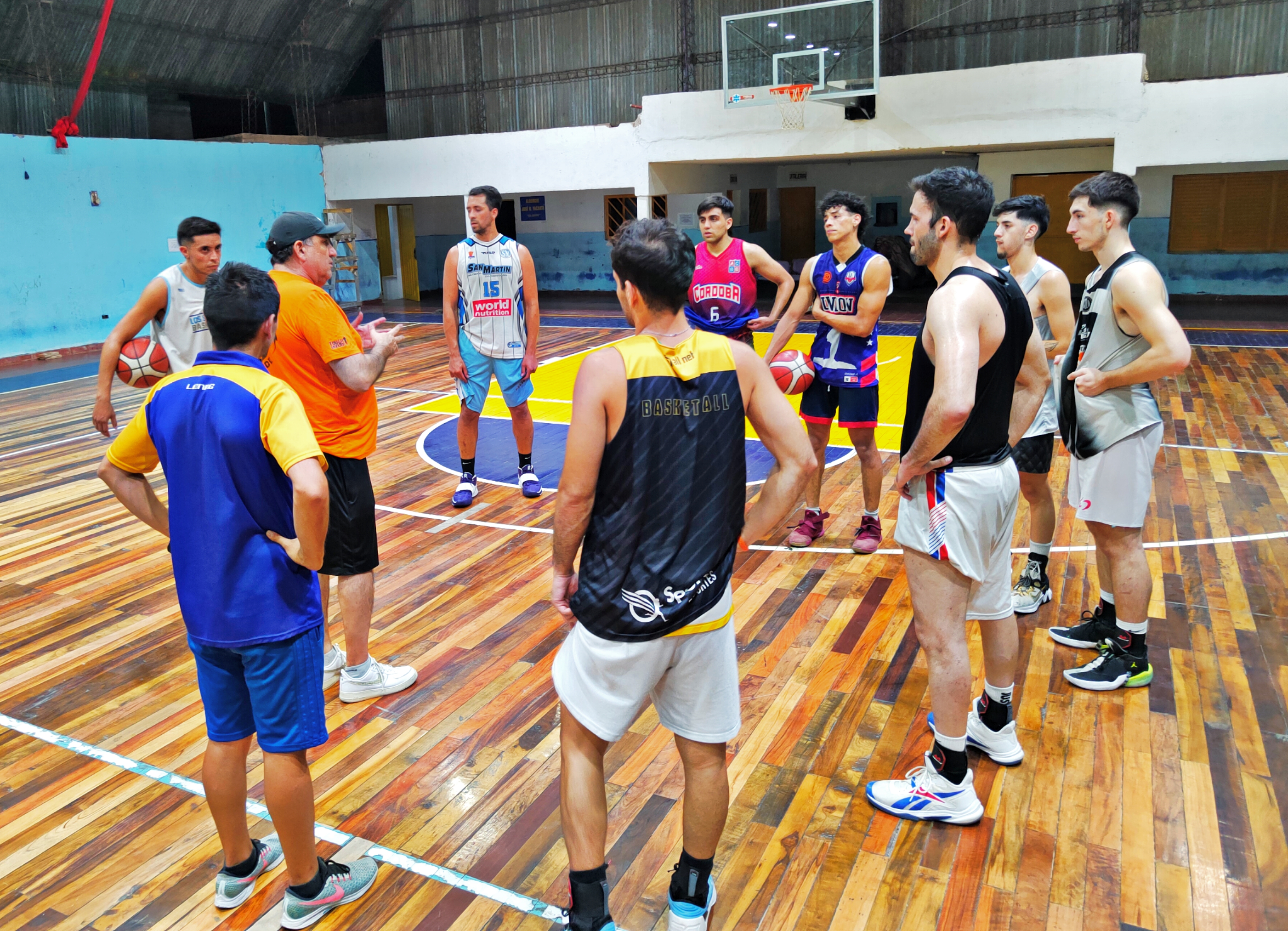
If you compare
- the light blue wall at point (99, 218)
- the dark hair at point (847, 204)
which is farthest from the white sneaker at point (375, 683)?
the light blue wall at point (99, 218)

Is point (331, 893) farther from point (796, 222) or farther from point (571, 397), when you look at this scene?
point (796, 222)

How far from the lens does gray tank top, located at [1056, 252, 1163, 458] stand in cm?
348

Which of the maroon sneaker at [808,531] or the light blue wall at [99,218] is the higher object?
the light blue wall at [99,218]

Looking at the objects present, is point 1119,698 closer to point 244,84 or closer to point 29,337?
point 29,337

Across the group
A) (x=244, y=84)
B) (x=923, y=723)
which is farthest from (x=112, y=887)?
(x=244, y=84)

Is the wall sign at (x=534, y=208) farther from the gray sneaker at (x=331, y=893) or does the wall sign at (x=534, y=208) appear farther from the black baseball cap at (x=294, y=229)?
Result: the gray sneaker at (x=331, y=893)

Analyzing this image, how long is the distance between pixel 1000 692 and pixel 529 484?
3.81 m

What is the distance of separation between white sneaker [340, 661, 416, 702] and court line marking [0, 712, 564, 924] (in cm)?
66

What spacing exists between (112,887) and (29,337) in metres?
14.3

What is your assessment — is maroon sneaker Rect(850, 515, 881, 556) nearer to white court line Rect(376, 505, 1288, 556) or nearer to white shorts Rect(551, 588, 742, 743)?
white court line Rect(376, 505, 1288, 556)

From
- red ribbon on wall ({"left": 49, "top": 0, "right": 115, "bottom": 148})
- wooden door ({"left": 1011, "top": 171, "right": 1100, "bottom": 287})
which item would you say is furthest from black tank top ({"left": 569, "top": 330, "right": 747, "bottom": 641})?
wooden door ({"left": 1011, "top": 171, "right": 1100, "bottom": 287})

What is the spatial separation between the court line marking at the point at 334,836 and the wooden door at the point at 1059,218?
54.8 ft

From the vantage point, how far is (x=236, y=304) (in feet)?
7.55

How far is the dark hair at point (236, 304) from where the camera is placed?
2301 mm
